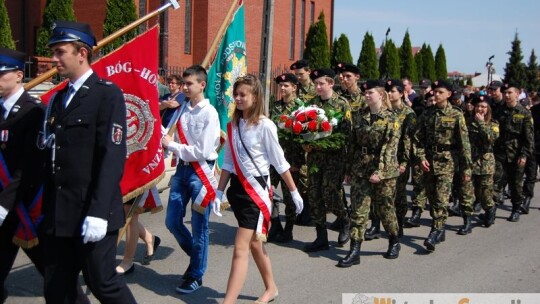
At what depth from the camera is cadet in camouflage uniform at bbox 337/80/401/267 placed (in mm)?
6586

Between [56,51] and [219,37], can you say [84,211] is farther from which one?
[219,37]

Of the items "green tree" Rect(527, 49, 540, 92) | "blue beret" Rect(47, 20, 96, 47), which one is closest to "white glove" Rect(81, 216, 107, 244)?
"blue beret" Rect(47, 20, 96, 47)

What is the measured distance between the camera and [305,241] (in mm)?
7707

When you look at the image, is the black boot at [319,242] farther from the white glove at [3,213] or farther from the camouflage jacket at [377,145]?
the white glove at [3,213]

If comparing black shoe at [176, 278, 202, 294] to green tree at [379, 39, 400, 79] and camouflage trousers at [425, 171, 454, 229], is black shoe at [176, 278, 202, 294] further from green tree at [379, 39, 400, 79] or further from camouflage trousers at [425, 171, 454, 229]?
green tree at [379, 39, 400, 79]

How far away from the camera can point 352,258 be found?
665cm

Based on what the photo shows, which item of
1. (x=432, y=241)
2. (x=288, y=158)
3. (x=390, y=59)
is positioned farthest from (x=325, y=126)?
(x=390, y=59)

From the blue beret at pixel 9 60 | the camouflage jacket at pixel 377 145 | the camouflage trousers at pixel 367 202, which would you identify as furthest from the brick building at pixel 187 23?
the blue beret at pixel 9 60

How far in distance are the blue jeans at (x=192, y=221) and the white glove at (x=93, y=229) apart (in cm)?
212

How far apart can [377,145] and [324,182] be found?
945 mm

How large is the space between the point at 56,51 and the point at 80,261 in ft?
A: 4.13

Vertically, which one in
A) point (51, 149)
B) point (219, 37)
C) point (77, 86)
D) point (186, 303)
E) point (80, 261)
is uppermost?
point (219, 37)

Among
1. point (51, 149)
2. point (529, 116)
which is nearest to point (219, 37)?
point (51, 149)

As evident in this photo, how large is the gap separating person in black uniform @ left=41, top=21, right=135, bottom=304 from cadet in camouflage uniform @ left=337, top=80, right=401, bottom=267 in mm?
3426
